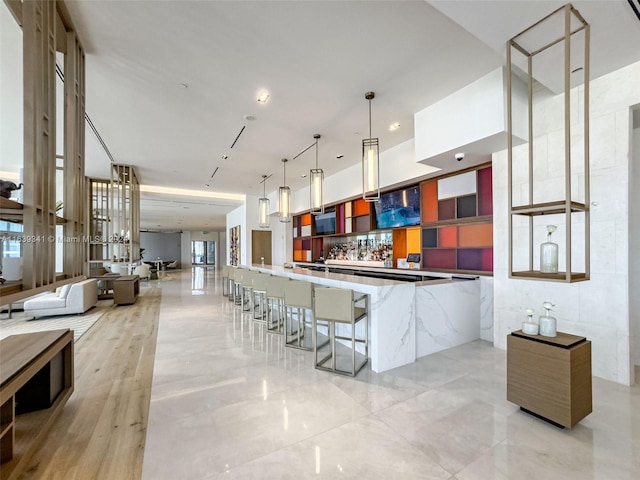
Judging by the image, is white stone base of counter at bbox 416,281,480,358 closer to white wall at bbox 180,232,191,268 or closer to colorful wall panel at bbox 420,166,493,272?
colorful wall panel at bbox 420,166,493,272

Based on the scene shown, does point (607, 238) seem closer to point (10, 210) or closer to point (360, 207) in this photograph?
point (360, 207)

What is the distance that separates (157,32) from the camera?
8.15ft

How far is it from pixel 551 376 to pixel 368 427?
144 centimetres

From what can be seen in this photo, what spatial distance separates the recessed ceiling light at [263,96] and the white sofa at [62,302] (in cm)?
500

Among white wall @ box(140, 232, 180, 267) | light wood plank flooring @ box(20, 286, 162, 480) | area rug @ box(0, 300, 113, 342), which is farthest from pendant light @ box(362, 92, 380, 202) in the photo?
white wall @ box(140, 232, 180, 267)

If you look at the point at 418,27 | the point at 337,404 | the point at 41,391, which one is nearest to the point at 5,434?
the point at 41,391

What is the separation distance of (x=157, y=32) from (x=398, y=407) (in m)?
3.82

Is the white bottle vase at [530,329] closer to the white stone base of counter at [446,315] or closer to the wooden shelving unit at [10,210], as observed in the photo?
the white stone base of counter at [446,315]

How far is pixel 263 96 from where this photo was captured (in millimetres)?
3520

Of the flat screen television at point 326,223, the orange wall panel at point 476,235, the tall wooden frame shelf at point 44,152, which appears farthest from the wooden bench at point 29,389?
the flat screen television at point 326,223

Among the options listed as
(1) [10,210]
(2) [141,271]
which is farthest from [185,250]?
(1) [10,210]

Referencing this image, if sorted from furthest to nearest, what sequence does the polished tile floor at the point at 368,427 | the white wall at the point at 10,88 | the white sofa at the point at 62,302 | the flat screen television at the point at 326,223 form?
the flat screen television at the point at 326,223 → the white sofa at the point at 62,302 → the white wall at the point at 10,88 → the polished tile floor at the point at 368,427

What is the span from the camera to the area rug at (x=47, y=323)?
481 cm

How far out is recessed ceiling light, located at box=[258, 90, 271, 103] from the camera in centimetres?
343
